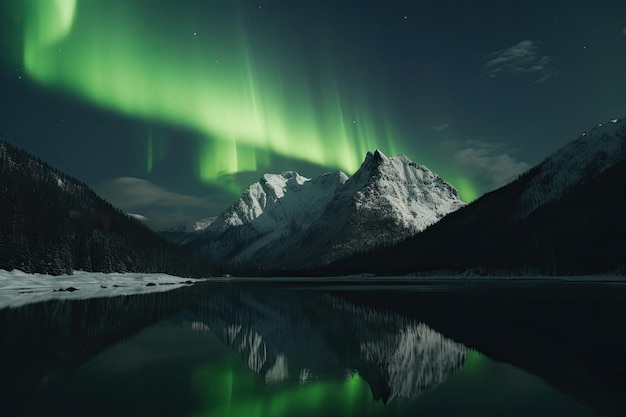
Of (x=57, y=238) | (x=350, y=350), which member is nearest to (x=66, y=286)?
(x=57, y=238)

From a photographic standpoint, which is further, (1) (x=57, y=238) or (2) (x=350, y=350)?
(1) (x=57, y=238)

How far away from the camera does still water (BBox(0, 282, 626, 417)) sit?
1426 cm

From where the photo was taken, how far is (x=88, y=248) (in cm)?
14338

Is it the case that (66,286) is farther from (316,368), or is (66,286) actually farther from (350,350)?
(316,368)

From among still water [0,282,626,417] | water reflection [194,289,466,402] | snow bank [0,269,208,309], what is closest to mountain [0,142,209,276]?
snow bank [0,269,208,309]

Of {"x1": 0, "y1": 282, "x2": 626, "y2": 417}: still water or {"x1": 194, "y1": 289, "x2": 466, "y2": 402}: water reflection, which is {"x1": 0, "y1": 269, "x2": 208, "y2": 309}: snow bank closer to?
{"x1": 0, "y1": 282, "x2": 626, "y2": 417}: still water

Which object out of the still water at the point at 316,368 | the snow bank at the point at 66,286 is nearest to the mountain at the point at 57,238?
the snow bank at the point at 66,286

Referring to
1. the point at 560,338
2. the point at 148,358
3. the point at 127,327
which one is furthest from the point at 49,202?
the point at 560,338

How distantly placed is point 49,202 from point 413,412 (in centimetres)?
16667

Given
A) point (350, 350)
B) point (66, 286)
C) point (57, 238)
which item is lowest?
point (350, 350)

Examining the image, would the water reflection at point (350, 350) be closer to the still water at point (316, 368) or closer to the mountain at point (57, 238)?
the still water at point (316, 368)

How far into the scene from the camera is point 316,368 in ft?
66.8

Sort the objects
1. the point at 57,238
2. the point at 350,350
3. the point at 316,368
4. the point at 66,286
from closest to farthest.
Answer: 1. the point at 316,368
2. the point at 350,350
3. the point at 66,286
4. the point at 57,238

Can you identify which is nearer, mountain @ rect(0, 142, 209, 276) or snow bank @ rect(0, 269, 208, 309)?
snow bank @ rect(0, 269, 208, 309)
